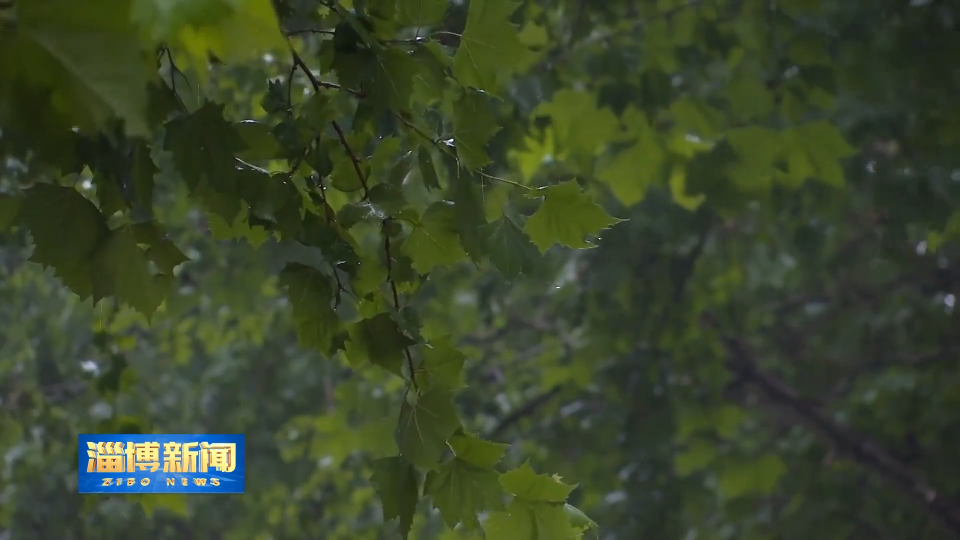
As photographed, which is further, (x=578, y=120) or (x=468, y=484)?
(x=578, y=120)

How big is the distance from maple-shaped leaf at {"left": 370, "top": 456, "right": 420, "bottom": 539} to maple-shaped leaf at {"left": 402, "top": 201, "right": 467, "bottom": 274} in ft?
0.44

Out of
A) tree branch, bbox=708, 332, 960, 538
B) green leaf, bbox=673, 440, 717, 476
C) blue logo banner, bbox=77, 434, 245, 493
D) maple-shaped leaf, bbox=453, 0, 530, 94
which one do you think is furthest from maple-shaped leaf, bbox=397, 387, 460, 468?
tree branch, bbox=708, 332, 960, 538

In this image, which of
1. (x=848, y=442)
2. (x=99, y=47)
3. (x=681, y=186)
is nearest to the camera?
(x=99, y=47)

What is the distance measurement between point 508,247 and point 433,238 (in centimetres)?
6

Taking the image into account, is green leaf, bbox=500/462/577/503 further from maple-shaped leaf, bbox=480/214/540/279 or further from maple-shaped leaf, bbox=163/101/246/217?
maple-shaped leaf, bbox=163/101/246/217

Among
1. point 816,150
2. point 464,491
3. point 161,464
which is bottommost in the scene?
point 161,464

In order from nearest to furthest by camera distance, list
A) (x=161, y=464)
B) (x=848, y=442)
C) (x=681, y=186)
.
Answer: (x=161, y=464) → (x=681, y=186) → (x=848, y=442)

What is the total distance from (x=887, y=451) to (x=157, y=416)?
1.76 meters

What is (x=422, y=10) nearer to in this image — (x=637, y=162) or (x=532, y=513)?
(x=532, y=513)

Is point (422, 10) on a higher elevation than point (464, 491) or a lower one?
higher

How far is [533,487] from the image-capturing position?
1.85ft

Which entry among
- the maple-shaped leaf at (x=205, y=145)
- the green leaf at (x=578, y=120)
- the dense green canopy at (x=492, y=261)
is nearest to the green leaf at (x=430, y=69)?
the dense green canopy at (x=492, y=261)

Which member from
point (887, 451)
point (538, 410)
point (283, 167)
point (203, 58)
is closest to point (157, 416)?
point (538, 410)

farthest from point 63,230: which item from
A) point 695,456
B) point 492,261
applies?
point 695,456
